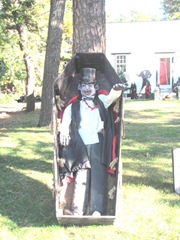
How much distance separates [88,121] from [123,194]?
50.7 inches

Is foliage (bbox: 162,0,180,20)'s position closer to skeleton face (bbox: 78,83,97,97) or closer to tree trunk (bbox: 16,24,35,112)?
tree trunk (bbox: 16,24,35,112)

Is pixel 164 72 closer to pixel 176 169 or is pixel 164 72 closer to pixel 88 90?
pixel 176 169

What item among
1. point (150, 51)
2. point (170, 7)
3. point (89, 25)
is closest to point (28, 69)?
point (150, 51)

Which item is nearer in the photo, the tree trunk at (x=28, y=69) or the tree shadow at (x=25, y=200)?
the tree shadow at (x=25, y=200)

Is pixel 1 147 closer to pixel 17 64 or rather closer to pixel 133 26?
pixel 17 64

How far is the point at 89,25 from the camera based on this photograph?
6516mm

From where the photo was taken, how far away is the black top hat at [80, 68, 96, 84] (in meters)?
5.53

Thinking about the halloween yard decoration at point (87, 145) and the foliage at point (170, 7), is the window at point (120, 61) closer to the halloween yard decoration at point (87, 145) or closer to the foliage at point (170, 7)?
the halloween yard decoration at point (87, 145)

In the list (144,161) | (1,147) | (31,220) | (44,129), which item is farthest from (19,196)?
(44,129)

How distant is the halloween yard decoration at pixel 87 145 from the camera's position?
5.06 m

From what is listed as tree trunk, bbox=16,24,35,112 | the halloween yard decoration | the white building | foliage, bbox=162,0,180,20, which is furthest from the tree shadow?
foliage, bbox=162,0,180,20

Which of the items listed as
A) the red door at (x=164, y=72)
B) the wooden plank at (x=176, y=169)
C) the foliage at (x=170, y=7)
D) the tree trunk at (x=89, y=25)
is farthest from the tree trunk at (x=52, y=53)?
the foliage at (x=170, y=7)

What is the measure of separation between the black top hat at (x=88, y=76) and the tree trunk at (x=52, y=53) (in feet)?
23.8

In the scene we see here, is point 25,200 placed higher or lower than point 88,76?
lower
